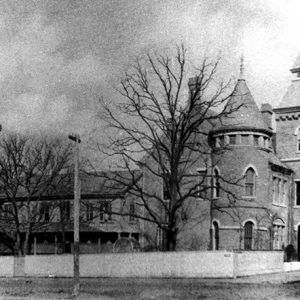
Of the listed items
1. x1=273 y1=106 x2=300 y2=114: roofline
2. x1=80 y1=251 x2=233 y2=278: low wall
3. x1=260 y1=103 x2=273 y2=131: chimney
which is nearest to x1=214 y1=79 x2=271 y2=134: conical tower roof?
x1=273 y1=106 x2=300 y2=114: roofline

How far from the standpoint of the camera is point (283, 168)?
44188 mm

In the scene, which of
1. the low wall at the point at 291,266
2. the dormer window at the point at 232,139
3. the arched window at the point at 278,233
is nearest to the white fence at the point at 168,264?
the low wall at the point at 291,266

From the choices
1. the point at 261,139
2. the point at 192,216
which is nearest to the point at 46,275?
the point at 192,216

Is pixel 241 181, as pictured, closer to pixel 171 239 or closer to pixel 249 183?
pixel 249 183

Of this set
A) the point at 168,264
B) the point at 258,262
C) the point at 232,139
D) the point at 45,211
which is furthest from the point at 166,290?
the point at 45,211

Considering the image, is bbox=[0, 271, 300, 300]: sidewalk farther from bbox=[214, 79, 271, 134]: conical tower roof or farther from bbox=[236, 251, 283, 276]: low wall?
bbox=[214, 79, 271, 134]: conical tower roof

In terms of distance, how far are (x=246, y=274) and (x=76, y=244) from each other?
1157 cm

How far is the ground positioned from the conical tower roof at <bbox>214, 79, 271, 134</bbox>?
12.9m

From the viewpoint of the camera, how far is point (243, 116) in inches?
1585

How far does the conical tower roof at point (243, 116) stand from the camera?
39.8 meters

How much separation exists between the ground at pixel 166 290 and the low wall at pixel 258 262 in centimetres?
230

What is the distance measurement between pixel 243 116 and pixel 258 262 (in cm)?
1093

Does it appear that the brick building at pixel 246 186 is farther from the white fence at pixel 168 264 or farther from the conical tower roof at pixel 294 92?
the white fence at pixel 168 264

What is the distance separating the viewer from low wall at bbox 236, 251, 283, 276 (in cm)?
3141
